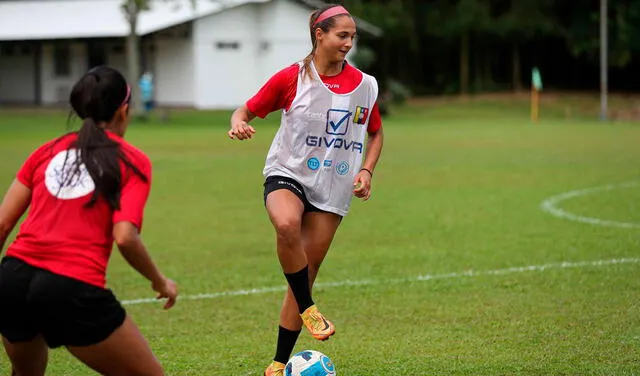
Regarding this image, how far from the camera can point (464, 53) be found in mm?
62000

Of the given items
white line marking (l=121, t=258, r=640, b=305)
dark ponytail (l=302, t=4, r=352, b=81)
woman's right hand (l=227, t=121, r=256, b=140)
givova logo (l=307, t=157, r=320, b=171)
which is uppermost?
dark ponytail (l=302, t=4, r=352, b=81)

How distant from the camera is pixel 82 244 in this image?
496cm

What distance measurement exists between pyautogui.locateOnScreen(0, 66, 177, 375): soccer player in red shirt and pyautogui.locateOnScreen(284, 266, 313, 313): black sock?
6.27ft

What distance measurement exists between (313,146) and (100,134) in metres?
2.18

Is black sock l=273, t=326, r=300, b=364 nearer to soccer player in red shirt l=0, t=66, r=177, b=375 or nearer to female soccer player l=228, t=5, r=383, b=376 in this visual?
female soccer player l=228, t=5, r=383, b=376

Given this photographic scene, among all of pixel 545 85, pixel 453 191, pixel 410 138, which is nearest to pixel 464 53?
pixel 545 85

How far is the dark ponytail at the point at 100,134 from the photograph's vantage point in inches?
194

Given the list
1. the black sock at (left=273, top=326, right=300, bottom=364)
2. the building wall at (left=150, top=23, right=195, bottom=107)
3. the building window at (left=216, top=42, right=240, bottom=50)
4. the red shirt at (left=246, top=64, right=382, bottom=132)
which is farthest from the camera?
the building window at (left=216, top=42, right=240, bottom=50)

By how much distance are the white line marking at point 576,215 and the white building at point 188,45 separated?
37.0m

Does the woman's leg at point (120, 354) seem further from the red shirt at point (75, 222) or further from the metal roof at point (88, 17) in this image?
the metal roof at point (88, 17)

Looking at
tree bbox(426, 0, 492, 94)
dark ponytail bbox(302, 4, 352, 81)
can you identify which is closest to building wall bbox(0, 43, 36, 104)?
tree bbox(426, 0, 492, 94)

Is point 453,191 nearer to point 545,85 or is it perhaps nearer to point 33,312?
point 33,312

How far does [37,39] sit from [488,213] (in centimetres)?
4595

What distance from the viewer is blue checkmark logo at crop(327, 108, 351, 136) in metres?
7.01
